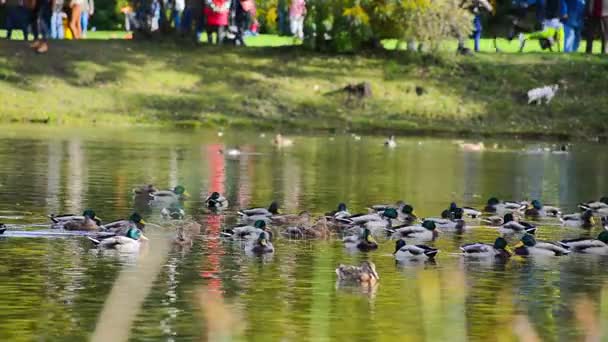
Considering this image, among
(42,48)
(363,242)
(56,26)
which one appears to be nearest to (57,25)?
(56,26)

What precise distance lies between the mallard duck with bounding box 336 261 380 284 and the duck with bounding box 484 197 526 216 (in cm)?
783

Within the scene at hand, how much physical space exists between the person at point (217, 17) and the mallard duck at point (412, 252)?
1085 inches

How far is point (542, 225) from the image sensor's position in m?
24.0

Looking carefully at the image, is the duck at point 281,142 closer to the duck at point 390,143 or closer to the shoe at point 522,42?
the duck at point 390,143

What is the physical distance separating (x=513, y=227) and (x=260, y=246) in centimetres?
462

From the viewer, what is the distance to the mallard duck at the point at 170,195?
82.6ft

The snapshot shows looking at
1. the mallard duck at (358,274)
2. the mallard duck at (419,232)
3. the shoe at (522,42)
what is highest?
the shoe at (522,42)

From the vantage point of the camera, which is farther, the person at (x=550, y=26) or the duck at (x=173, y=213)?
the person at (x=550, y=26)

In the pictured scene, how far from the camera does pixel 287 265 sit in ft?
60.2

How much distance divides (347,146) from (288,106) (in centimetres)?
521

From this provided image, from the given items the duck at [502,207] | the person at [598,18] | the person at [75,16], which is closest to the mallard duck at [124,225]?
the duck at [502,207]

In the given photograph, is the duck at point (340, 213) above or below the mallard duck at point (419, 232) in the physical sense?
above

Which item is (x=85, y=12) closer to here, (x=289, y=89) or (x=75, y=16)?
(x=75, y=16)

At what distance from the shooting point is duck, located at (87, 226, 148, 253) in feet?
63.0
